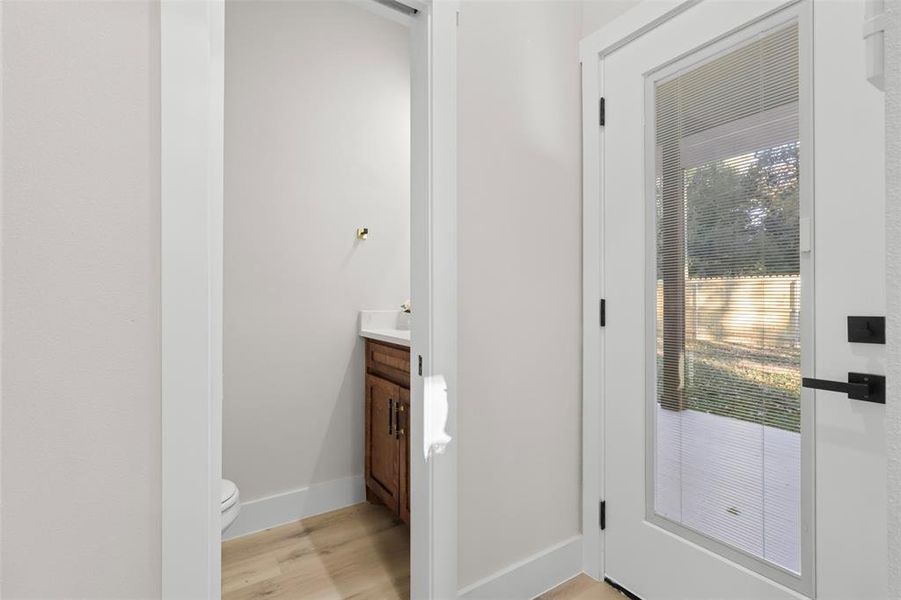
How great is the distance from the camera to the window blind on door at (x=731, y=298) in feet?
3.99

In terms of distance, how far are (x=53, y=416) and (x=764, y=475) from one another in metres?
1.71

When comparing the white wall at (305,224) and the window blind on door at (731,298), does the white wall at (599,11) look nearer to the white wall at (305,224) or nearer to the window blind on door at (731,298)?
the window blind on door at (731,298)

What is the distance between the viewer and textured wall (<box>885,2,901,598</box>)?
39 centimetres

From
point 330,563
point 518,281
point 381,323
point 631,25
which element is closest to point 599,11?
point 631,25

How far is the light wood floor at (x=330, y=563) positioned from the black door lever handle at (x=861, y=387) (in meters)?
1.02

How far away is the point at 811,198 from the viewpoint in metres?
1.16

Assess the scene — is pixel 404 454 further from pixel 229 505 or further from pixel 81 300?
pixel 81 300

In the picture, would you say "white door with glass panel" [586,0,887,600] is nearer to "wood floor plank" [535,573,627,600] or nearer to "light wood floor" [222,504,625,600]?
"wood floor plank" [535,573,627,600]

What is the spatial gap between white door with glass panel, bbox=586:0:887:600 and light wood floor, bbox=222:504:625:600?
513mm

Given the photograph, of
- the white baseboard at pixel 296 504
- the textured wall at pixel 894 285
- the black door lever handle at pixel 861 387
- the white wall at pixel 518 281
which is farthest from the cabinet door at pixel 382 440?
the textured wall at pixel 894 285

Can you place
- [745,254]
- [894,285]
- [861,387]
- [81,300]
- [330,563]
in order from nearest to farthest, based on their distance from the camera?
[894,285], [81,300], [861,387], [745,254], [330,563]

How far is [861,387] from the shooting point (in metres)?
1.05

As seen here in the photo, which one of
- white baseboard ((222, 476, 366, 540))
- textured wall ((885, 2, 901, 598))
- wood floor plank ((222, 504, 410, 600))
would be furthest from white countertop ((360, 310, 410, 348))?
textured wall ((885, 2, 901, 598))

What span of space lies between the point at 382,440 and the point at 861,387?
1.72 meters
